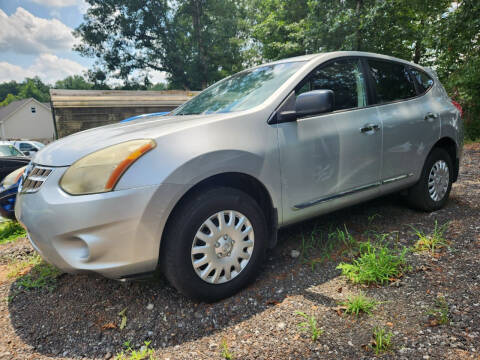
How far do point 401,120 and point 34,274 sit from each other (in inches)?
142

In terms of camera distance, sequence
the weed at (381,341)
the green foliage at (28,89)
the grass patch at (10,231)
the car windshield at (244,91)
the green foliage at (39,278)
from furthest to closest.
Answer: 1. the green foliage at (28,89)
2. the grass patch at (10,231)
3. the green foliage at (39,278)
4. the car windshield at (244,91)
5. the weed at (381,341)

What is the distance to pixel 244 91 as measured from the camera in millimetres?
2738

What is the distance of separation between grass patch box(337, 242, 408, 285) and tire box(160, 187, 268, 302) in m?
0.67

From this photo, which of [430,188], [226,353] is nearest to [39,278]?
[226,353]

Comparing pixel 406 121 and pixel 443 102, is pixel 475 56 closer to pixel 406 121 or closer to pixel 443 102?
pixel 443 102

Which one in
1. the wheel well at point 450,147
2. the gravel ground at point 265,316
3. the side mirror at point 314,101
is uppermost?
the side mirror at point 314,101

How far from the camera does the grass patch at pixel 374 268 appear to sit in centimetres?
231

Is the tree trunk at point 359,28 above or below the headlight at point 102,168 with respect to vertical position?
above

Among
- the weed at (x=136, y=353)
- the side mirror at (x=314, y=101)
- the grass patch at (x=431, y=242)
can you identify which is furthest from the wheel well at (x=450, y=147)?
the weed at (x=136, y=353)

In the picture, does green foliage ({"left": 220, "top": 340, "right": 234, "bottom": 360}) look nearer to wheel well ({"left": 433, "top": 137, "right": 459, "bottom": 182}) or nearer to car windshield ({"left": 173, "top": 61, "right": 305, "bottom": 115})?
car windshield ({"left": 173, "top": 61, "right": 305, "bottom": 115})

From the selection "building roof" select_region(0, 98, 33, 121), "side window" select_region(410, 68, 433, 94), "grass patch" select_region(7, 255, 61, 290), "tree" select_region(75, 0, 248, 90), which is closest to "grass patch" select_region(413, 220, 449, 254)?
"side window" select_region(410, 68, 433, 94)

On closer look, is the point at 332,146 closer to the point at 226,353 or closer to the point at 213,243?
the point at 213,243

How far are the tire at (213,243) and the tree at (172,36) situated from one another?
2469cm

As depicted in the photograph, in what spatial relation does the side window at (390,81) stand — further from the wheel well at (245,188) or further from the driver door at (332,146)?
the wheel well at (245,188)
